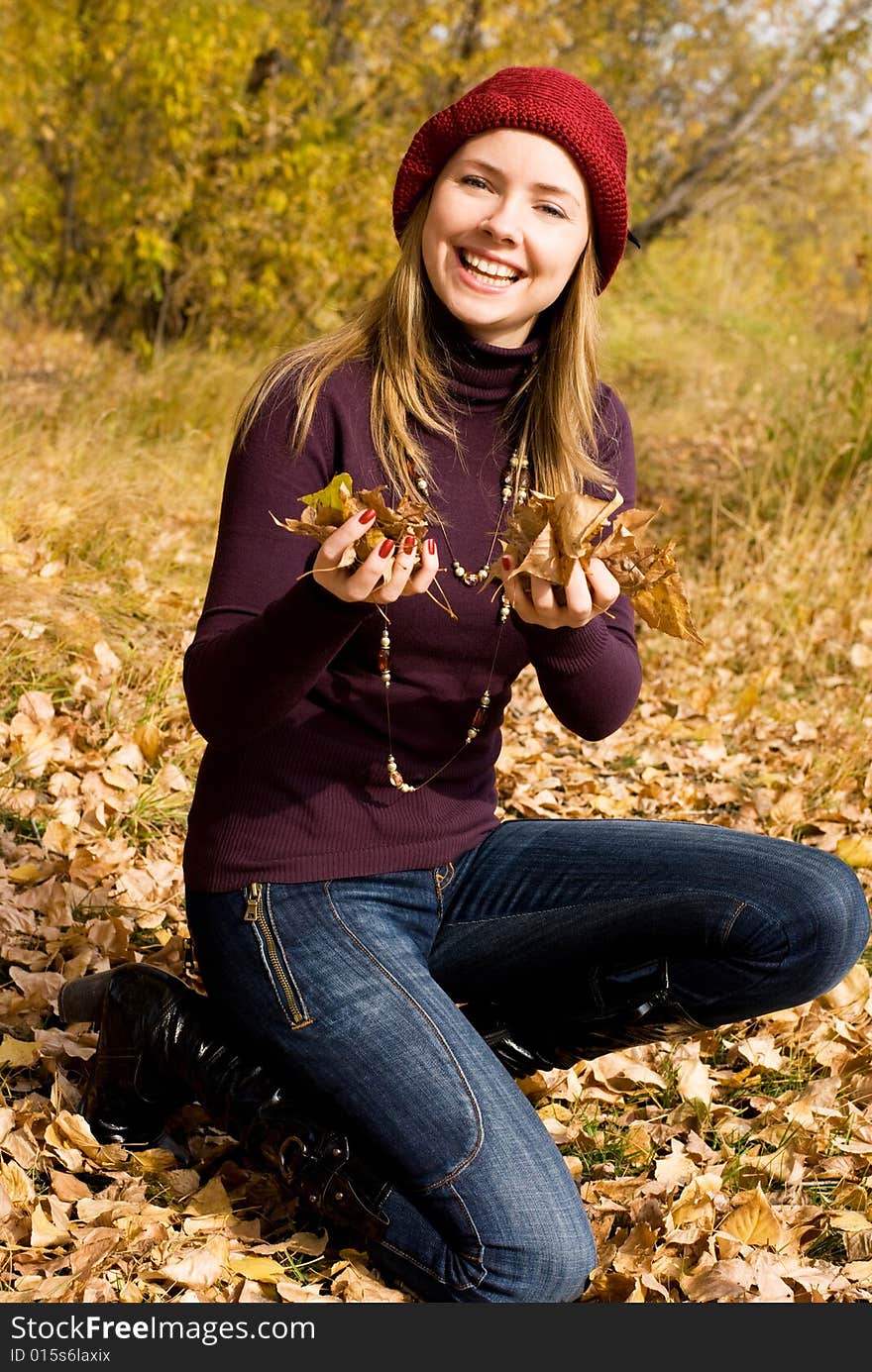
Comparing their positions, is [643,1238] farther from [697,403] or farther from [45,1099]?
[697,403]

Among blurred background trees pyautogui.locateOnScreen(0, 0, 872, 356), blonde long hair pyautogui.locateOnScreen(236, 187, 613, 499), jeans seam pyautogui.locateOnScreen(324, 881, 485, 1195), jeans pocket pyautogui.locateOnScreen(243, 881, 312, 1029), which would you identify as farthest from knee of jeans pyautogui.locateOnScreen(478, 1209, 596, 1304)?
blurred background trees pyautogui.locateOnScreen(0, 0, 872, 356)

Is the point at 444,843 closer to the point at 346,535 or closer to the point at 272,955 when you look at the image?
the point at 272,955

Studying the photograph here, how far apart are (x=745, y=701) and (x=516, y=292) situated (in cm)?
242

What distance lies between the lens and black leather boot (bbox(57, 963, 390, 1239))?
1.94 metres

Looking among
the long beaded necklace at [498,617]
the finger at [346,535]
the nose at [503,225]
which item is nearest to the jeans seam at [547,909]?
the long beaded necklace at [498,617]

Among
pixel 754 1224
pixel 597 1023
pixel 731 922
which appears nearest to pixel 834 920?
pixel 731 922

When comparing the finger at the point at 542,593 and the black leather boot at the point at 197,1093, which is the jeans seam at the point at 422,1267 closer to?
the black leather boot at the point at 197,1093

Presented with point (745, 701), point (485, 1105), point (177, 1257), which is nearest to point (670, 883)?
point (485, 1105)

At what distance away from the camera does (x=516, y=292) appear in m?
2.08

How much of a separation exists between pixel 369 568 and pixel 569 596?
0.96ft

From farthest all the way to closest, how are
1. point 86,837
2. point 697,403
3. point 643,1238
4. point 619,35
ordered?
point 697,403 → point 619,35 → point 86,837 → point 643,1238

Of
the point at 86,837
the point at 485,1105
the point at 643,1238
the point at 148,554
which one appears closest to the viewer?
the point at 485,1105

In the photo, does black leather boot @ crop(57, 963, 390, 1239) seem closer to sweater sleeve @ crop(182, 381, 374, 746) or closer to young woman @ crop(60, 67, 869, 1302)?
young woman @ crop(60, 67, 869, 1302)

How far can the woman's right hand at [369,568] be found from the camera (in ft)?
5.12
